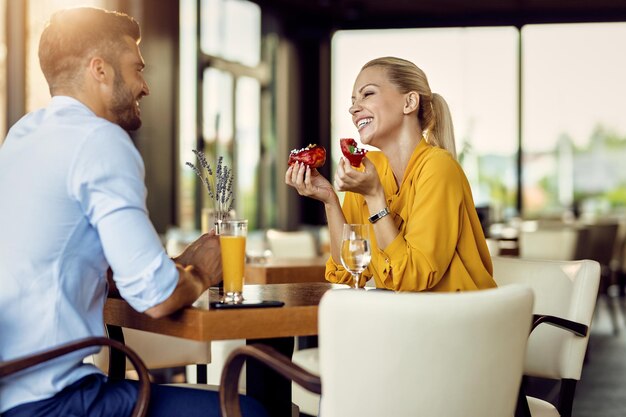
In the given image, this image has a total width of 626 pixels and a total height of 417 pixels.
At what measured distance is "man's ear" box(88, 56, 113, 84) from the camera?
6.30 feet

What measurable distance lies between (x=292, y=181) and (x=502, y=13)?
9248 millimetres

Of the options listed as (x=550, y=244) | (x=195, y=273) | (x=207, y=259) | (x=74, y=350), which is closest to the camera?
(x=74, y=350)

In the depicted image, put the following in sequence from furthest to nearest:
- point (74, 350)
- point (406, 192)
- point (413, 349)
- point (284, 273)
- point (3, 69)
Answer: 1. point (3, 69)
2. point (284, 273)
3. point (406, 192)
4. point (74, 350)
5. point (413, 349)

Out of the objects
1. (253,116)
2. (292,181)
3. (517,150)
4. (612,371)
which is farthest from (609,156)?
(292,181)

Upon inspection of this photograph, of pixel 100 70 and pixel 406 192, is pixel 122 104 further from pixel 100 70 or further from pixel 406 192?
pixel 406 192

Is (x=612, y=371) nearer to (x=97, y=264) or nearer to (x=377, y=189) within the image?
(x=377, y=189)

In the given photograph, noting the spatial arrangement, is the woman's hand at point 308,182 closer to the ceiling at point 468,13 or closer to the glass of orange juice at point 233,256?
the glass of orange juice at point 233,256

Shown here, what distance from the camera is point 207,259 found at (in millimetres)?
2098

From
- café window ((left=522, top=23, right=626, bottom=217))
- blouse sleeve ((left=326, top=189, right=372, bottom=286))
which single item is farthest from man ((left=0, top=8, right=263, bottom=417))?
café window ((left=522, top=23, right=626, bottom=217))

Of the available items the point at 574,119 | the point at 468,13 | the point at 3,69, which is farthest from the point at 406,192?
the point at 574,119

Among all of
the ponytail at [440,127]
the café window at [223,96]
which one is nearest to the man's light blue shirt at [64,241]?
the ponytail at [440,127]

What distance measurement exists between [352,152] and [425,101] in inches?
18.8

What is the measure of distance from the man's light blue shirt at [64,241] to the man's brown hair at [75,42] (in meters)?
0.16

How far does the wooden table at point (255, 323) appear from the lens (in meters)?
1.85
